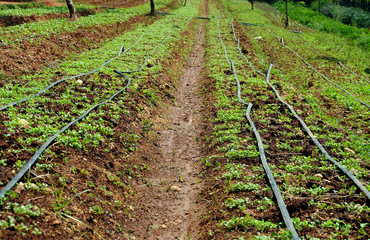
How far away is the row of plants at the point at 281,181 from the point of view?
12.5ft

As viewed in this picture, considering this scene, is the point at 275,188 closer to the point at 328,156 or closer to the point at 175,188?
the point at 328,156

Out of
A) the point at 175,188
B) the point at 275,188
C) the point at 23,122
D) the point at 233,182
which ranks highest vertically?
the point at 23,122

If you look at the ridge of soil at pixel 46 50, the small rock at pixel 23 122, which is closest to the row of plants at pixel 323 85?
the small rock at pixel 23 122

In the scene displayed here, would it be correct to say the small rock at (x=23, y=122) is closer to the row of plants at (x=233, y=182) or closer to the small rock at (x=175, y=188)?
the small rock at (x=175, y=188)

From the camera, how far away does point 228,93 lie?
349 inches

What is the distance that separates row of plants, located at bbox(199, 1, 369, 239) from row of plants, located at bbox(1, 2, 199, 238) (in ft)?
4.99

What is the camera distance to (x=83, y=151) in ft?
16.6

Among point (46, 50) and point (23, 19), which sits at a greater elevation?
point (23, 19)

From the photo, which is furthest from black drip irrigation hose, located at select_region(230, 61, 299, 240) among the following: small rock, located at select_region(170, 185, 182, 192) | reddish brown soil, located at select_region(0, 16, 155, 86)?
reddish brown soil, located at select_region(0, 16, 155, 86)

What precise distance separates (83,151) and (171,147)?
80.9 inches

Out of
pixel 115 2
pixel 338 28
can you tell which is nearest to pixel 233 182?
pixel 338 28

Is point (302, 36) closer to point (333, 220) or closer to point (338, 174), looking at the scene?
point (338, 174)

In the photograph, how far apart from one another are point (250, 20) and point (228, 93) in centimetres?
1901

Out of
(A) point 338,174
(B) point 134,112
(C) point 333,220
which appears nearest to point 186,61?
(B) point 134,112
